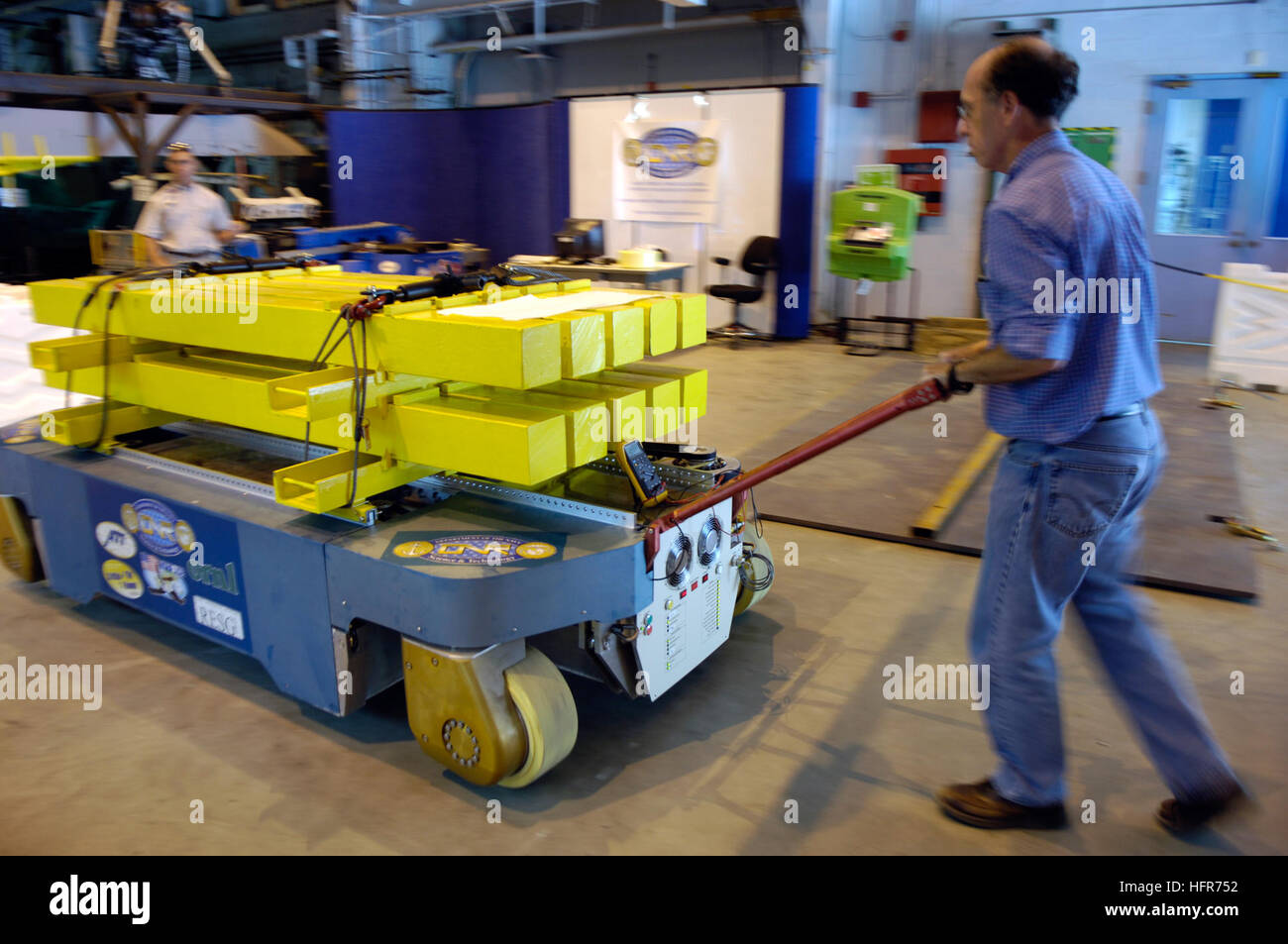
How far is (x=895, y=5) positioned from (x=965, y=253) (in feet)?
9.27

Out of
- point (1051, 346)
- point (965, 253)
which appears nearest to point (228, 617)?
point (1051, 346)

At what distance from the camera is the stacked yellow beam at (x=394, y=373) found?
2.44 m

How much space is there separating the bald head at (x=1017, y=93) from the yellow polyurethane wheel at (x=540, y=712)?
67.2 inches

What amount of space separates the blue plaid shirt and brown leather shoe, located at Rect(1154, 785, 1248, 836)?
990mm

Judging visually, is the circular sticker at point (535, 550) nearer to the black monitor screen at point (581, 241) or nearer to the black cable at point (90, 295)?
the black cable at point (90, 295)

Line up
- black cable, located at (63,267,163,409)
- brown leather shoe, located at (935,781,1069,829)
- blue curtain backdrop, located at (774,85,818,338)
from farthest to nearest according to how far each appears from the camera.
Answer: blue curtain backdrop, located at (774,85,818,338)
black cable, located at (63,267,163,409)
brown leather shoe, located at (935,781,1069,829)

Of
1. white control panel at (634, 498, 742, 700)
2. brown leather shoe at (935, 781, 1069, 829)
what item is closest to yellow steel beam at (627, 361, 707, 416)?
white control panel at (634, 498, 742, 700)

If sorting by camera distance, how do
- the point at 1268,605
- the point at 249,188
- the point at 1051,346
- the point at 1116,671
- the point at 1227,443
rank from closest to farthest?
the point at 1051,346, the point at 1116,671, the point at 1268,605, the point at 1227,443, the point at 249,188

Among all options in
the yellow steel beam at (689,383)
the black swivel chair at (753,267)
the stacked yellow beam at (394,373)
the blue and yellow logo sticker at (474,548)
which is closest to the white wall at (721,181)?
the black swivel chair at (753,267)

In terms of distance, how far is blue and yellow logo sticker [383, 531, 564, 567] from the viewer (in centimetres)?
242

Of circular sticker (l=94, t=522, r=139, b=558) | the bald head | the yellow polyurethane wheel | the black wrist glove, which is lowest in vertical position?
the yellow polyurethane wheel

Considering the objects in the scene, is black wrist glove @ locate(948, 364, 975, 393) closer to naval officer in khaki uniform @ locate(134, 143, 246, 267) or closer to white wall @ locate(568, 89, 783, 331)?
naval officer in khaki uniform @ locate(134, 143, 246, 267)

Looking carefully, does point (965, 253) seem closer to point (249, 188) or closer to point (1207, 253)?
point (1207, 253)

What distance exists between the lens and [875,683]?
122 inches
